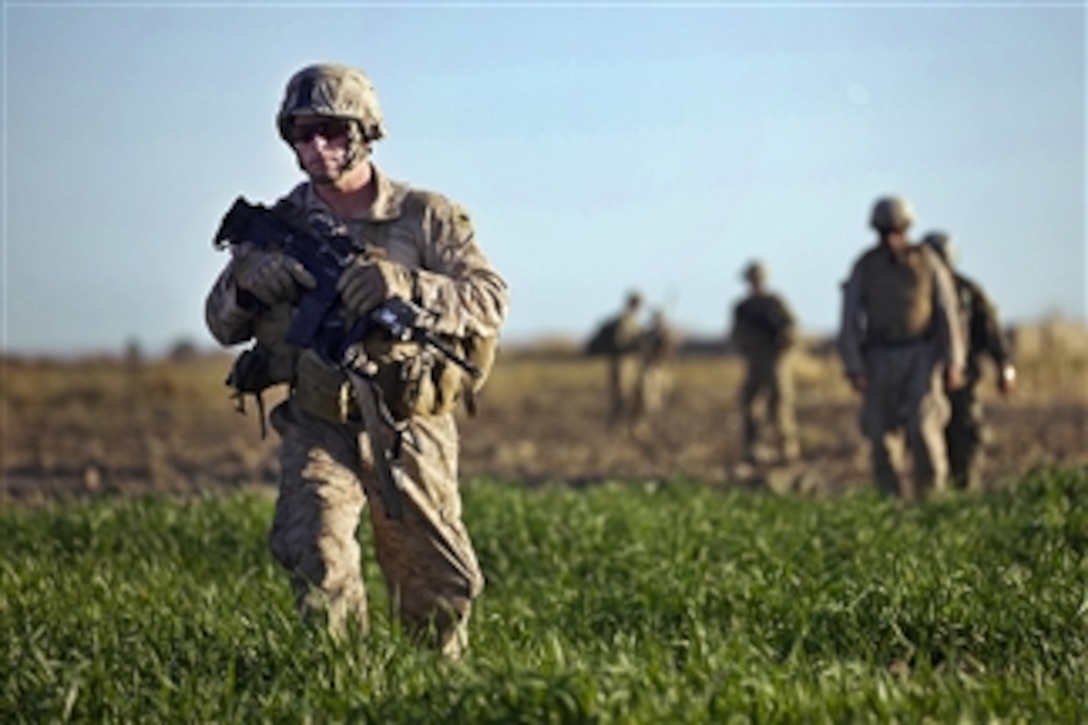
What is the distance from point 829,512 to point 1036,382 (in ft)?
108

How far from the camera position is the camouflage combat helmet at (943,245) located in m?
14.9

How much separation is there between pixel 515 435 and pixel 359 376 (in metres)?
23.0

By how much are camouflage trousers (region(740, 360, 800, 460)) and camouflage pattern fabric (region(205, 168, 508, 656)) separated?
15520 mm

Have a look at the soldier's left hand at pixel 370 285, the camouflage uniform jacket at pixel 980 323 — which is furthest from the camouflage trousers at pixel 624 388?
the soldier's left hand at pixel 370 285

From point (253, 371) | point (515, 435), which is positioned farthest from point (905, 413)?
point (515, 435)

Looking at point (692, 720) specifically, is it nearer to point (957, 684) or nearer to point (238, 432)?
point (957, 684)

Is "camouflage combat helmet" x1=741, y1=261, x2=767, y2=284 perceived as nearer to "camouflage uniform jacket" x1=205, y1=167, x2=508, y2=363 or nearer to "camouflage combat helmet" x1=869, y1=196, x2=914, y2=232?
"camouflage combat helmet" x1=869, y1=196, x2=914, y2=232

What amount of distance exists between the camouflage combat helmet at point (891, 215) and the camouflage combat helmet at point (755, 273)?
9.45 m

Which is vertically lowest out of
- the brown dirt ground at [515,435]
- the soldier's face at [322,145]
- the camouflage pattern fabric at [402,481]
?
the brown dirt ground at [515,435]

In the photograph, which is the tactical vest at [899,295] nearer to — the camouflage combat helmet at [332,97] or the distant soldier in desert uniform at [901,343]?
the distant soldier in desert uniform at [901,343]

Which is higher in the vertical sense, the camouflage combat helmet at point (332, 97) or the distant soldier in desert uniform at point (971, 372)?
the camouflage combat helmet at point (332, 97)

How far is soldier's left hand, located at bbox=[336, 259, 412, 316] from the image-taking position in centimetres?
683

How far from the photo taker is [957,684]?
587 centimetres

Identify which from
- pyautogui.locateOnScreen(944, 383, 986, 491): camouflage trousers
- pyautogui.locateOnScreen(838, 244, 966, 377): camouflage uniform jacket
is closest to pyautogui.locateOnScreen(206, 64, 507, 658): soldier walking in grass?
pyautogui.locateOnScreen(838, 244, 966, 377): camouflage uniform jacket
